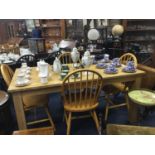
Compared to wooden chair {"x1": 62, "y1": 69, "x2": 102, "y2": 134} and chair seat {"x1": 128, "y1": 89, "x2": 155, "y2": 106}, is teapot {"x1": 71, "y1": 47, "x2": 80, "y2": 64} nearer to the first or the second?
wooden chair {"x1": 62, "y1": 69, "x2": 102, "y2": 134}

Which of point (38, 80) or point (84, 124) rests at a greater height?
point (38, 80)

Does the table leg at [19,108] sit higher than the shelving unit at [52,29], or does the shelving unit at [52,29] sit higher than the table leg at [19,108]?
the shelving unit at [52,29]

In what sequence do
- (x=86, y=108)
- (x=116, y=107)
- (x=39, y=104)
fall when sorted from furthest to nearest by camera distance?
(x=116, y=107)
(x=39, y=104)
(x=86, y=108)

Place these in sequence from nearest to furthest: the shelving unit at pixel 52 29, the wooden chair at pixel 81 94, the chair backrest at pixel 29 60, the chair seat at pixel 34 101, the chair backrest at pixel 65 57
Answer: the wooden chair at pixel 81 94 < the chair seat at pixel 34 101 < the chair backrest at pixel 65 57 < the chair backrest at pixel 29 60 < the shelving unit at pixel 52 29

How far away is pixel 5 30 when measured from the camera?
16.4 feet

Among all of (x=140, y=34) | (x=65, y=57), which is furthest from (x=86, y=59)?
(x=140, y=34)

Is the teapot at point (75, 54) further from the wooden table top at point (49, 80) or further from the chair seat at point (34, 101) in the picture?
the chair seat at point (34, 101)

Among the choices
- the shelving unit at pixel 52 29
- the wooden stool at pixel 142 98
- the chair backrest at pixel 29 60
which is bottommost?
the wooden stool at pixel 142 98

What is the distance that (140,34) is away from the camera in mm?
4676

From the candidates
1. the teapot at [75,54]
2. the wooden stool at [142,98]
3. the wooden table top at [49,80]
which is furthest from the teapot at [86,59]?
the wooden stool at [142,98]

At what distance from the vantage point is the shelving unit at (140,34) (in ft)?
14.6
